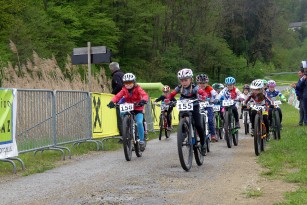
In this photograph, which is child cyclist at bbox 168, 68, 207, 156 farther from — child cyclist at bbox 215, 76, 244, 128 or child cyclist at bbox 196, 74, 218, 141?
child cyclist at bbox 215, 76, 244, 128

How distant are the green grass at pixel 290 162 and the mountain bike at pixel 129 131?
2.57 meters

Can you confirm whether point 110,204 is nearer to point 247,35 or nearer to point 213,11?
point 213,11

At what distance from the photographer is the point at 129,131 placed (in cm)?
1202

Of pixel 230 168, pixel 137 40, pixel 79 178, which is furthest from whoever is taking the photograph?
pixel 137 40

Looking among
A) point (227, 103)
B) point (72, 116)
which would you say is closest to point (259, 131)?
point (227, 103)

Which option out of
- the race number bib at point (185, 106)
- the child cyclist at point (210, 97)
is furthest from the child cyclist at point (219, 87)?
the race number bib at point (185, 106)

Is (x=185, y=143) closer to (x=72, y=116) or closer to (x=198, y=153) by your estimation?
(x=198, y=153)

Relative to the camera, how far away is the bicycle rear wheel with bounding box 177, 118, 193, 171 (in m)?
9.95

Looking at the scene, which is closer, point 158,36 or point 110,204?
point 110,204

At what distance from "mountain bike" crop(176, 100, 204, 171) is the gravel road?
0.70 ft

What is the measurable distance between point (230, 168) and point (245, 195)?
2.91 meters

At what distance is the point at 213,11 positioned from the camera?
72125 mm

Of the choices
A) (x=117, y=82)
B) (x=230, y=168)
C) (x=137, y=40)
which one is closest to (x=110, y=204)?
(x=230, y=168)

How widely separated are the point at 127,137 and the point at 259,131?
9.49 feet
